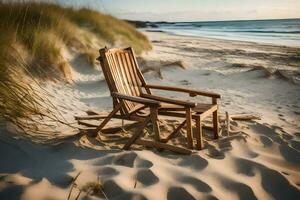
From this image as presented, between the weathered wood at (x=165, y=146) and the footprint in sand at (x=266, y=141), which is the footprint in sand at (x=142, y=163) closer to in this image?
the weathered wood at (x=165, y=146)

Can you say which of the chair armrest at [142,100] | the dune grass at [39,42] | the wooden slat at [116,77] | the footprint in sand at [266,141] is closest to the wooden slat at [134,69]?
the wooden slat at [116,77]

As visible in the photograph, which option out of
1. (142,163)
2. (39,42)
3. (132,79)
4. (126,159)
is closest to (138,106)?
(132,79)

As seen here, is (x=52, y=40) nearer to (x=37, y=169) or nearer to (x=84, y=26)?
(x=84, y=26)

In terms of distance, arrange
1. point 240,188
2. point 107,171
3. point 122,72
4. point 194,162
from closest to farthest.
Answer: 1. point 240,188
2. point 107,171
3. point 194,162
4. point 122,72

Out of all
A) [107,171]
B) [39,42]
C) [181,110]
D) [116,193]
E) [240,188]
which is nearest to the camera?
[116,193]

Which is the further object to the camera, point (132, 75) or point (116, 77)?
point (132, 75)

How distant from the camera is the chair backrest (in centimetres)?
382

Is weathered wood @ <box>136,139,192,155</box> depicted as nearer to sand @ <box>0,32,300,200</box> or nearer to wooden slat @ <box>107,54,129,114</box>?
sand @ <box>0,32,300,200</box>

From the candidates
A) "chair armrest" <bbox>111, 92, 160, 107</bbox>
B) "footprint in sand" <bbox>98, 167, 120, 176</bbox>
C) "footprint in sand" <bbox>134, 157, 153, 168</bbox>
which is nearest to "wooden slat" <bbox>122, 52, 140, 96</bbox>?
"chair armrest" <bbox>111, 92, 160, 107</bbox>

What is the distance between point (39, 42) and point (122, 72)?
315 centimetres

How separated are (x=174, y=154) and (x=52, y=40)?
4.68m

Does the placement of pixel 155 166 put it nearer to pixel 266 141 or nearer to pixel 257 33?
pixel 266 141

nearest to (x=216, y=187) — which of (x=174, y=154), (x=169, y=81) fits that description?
(x=174, y=154)

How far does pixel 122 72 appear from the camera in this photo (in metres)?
4.23
